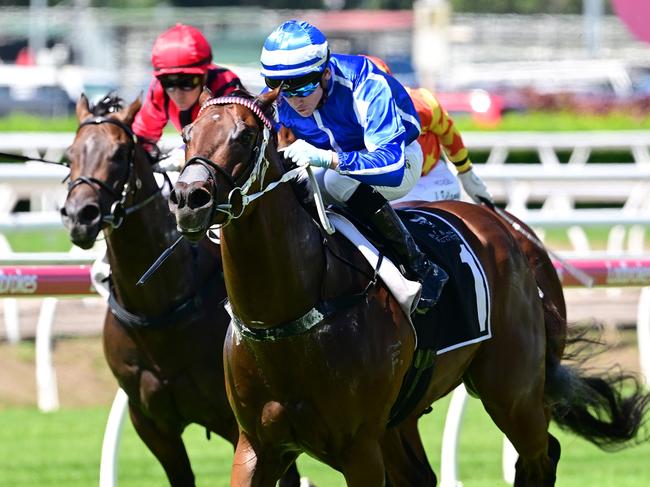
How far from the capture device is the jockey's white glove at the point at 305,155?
166 inches

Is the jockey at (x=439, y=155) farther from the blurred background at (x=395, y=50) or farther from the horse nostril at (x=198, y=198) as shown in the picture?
the blurred background at (x=395, y=50)

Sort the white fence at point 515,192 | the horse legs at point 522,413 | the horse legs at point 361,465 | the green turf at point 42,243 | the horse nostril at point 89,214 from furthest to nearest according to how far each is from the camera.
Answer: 1. the green turf at point 42,243
2. the white fence at point 515,192
3. the horse legs at point 522,413
4. the horse nostril at point 89,214
5. the horse legs at point 361,465

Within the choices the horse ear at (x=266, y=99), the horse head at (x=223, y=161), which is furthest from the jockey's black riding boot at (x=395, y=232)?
the horse ear at (x=266, y=99)

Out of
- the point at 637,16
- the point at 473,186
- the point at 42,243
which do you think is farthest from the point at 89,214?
the point at 42,243

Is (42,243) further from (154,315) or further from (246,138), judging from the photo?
(246,138)

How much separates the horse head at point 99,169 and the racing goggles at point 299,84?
3.18 feet

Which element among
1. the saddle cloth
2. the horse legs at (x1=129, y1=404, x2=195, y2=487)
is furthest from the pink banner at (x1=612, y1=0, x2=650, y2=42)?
the horse legs at (x1=129, y1=404, x2=195, y2=487)

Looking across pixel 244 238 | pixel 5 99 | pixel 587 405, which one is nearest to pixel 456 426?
pixel 587 405

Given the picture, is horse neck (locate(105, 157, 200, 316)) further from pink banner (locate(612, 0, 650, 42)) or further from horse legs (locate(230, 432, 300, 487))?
pink banner (locate(612, 0, 650, 42))

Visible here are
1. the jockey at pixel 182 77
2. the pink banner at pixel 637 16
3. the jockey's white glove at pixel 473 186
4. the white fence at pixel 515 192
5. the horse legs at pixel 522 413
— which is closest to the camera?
the horse legs at pixel 522 413

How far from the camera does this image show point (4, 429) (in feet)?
26.4

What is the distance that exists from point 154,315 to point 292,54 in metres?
1.49

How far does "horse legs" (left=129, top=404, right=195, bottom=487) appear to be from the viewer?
5562 millimetres

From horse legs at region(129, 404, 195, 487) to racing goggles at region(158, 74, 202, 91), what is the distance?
1349mm
